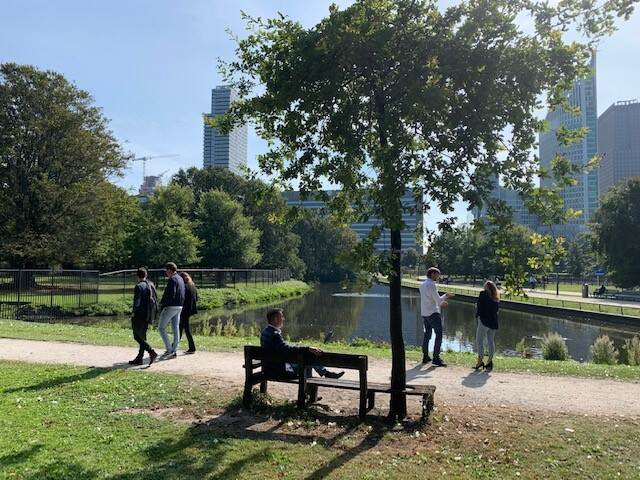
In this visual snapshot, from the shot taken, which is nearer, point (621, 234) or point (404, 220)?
point (404, 220)

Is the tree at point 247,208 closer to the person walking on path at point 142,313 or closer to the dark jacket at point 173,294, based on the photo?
the dark jacket at point 173,294

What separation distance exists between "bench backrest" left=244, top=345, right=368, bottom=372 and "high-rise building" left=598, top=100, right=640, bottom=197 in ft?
426

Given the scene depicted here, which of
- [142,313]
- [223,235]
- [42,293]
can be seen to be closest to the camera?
[142,313]

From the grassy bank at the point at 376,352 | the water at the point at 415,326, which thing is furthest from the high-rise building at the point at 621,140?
the grassy bank at the point at 376,352

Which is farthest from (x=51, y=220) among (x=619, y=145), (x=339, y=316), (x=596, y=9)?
(x=619, y=145)

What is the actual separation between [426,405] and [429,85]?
143 inches

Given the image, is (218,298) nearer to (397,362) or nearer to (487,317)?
(487,317)

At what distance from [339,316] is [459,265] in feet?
183

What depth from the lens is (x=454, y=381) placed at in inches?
353

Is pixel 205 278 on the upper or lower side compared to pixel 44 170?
lower

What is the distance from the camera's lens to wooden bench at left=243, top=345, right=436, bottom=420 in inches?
253

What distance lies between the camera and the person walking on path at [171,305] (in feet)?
34.4

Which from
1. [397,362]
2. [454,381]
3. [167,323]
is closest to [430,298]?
[454,381]

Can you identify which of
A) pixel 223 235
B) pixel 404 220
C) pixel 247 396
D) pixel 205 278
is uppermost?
pixel 223 235
